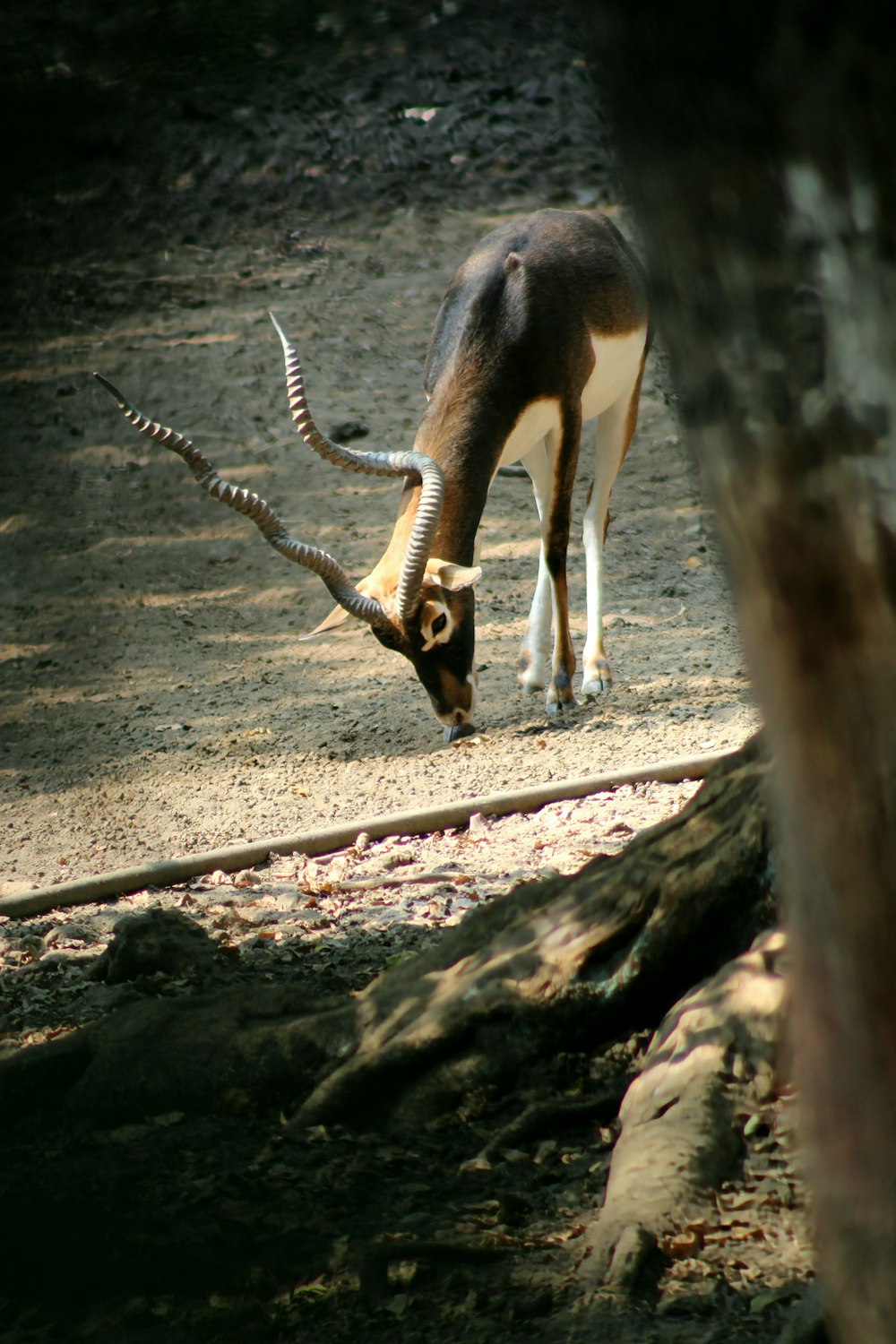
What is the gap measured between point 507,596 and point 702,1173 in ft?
20.1

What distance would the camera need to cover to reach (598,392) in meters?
6.93

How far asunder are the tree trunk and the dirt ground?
0.66ft

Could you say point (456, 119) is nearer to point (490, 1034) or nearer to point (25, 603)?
point (25, 603)

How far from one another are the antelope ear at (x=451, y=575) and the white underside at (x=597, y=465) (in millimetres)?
791

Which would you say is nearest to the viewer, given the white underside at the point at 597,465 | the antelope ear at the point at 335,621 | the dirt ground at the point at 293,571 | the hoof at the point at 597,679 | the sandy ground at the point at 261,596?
the dirt ground at the point at 293,571

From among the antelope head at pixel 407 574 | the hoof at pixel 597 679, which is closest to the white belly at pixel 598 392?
the antelope head at pixel 407 574

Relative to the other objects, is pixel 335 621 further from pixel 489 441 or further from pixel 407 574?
pixel 489 441

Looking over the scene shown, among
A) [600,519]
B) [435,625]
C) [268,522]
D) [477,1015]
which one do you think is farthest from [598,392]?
[477,1015]

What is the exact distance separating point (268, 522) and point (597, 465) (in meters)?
2.10

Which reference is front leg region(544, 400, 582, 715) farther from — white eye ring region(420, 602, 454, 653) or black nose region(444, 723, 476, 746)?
white eye ring region(420, 602, 454, 653)

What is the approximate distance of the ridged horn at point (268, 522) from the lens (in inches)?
230

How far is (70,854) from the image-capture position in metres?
5.01

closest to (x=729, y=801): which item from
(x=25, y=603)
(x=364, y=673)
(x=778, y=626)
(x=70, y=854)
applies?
(x=778, y=626)

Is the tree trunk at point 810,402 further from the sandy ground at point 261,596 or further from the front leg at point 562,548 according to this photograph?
the front leg at point 562,548
